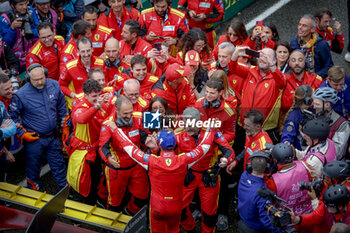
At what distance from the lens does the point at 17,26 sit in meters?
8.47

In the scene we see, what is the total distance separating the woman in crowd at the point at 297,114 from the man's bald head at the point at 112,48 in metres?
2.98

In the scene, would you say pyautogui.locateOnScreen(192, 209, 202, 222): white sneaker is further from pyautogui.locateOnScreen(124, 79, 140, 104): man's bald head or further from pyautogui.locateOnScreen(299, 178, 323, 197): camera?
pyautogui.locateOnScreen(299, 178, 323, 197): camera

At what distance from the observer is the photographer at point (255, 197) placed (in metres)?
5.18

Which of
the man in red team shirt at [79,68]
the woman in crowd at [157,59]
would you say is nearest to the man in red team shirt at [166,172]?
the woman in crowd at [157,59]

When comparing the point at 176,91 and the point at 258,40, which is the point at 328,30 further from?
the point at 176,91

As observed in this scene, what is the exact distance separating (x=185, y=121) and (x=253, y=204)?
1.46 meters

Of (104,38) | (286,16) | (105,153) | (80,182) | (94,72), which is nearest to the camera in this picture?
(105,153)

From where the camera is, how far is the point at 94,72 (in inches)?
278

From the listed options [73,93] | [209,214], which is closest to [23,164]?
[73,93]

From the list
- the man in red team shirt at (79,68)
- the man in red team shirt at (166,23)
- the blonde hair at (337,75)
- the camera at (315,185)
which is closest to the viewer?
the camera at (315,185)

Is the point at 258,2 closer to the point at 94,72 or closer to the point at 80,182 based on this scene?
the point at 94,72

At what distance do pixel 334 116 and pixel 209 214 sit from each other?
6.99ft

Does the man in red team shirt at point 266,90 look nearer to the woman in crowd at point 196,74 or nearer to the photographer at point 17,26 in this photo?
the woman in crowd at point 196,74

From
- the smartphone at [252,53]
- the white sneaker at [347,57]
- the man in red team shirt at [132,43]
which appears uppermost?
the smartphone at [252,53]
